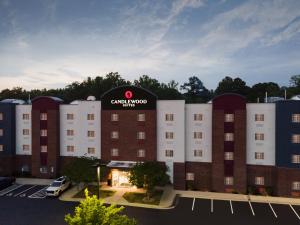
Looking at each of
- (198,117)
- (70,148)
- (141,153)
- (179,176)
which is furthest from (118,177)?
(198,117)

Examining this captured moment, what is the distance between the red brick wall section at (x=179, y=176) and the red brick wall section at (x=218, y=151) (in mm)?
4814

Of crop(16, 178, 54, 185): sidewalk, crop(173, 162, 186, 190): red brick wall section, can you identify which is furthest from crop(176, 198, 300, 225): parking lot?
crop(16, 178, 54, 185): sidewalk

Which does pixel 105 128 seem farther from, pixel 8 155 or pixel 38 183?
pixel 8 155

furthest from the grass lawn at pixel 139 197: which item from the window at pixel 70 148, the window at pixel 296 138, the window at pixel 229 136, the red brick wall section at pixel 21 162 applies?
the red brick wall section at pixel 21 162

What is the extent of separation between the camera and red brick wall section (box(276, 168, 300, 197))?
1598 inches

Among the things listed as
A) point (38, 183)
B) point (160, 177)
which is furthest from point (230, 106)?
point (38, 183)

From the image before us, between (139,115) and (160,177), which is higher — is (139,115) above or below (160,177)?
above

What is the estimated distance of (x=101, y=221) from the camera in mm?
19031

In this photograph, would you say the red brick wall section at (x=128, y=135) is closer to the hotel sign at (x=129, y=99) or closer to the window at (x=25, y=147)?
the hotel sign at (x=129, y=99)

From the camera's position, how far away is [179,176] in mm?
45188

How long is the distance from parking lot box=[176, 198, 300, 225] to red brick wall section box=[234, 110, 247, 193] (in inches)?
175

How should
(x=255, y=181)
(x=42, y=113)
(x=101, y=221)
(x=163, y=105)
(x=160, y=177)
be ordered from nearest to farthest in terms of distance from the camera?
(x=101, y=221), (x=160, y=177), (x=255, y=181), (x=163, y=105), (x=42, y=113)

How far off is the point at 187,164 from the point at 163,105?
10.7m

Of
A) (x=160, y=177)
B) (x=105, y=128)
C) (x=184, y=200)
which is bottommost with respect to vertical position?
(x=184, y=200)
